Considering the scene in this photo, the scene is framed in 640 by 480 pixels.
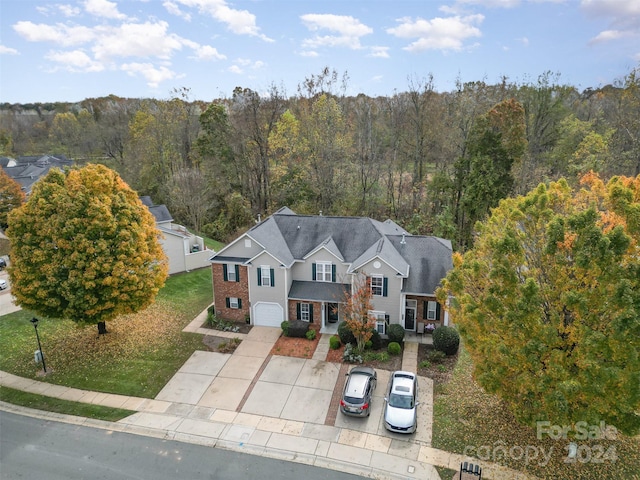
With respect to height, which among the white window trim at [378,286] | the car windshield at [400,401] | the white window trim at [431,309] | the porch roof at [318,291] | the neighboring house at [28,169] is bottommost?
the car windshield at [400,401]

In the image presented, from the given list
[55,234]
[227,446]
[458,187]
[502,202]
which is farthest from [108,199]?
[458,187]

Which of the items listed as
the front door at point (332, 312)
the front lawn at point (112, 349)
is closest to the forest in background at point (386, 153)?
the front door at point (332, 312)

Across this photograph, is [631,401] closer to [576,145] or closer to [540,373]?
[540,373]

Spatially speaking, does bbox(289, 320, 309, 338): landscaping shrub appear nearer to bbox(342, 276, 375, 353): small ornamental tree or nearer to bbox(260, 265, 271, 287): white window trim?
bbox(260, 265, 271, 287): white window trim

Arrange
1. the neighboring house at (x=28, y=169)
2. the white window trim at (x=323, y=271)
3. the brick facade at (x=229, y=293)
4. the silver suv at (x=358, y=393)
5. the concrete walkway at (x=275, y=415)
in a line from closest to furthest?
the concrete walkway at (x=275, y=415)
the silver suv at (x=358, y=393)
the white window trim at (x=323, y=271)
the brick facade at (x=229, y=293)
the neighboring house at (x=28, y=169)

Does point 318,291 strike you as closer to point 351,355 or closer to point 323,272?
point 323,272

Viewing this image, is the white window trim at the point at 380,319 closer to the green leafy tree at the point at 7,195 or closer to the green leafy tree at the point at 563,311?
the green leafy tree at the point at 563,311

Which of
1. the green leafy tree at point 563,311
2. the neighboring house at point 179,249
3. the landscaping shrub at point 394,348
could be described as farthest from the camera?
the neighboring house at point 179,249
